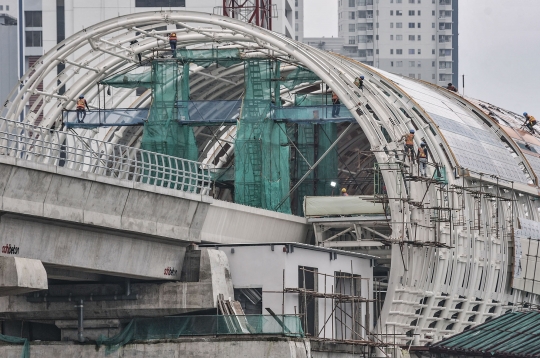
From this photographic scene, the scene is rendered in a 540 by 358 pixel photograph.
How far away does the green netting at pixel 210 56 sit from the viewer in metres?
78.2

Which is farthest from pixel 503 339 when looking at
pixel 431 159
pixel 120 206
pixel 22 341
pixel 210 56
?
pixel 210 56

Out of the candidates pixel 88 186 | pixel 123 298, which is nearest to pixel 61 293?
pixel 123 298

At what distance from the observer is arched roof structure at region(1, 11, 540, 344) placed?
6881cm

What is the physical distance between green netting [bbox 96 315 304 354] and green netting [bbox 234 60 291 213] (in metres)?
18.4

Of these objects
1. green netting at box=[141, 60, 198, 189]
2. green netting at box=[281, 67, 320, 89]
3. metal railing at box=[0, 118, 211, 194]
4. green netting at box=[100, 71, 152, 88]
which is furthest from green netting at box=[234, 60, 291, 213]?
metal railing at box=[0, 118, 211, 194]

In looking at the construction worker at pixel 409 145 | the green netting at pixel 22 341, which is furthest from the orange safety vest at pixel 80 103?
the green netting at pixel 22 341

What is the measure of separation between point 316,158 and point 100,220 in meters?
33.8

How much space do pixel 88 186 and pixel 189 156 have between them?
2733 cm

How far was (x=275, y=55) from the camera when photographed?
77875mm

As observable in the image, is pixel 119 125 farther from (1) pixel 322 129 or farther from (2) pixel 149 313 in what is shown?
(2) pixel 149 313

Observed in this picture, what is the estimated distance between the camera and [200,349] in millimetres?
55281

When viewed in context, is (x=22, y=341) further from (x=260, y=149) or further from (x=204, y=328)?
(x=260, y=149)

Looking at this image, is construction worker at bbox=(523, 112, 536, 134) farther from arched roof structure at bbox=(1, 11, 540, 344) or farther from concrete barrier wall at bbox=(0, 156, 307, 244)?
concrete barrier wall at bbox=(0, 156, 307, 244)

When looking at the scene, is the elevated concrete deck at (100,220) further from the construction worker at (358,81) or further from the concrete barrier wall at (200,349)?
the construction worker at (358,81)
